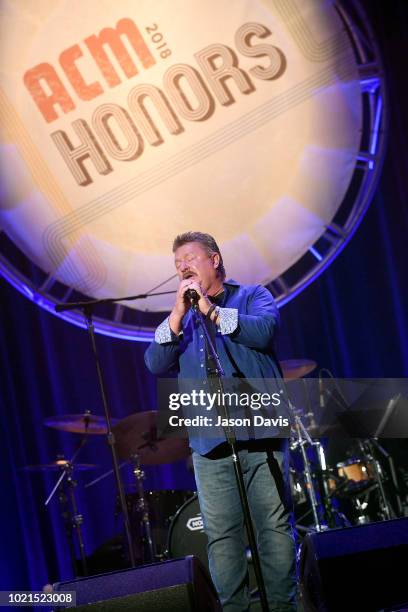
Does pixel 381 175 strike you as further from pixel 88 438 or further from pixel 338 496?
pixel 88 438

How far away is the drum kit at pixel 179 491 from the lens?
3906 mm

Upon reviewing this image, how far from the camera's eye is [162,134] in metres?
4.50

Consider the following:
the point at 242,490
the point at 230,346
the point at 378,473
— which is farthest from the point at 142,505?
the point at 242,490

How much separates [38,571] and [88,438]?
2.82 ft

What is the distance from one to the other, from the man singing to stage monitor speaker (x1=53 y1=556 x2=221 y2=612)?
444 millimetres

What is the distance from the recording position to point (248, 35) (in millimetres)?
4496

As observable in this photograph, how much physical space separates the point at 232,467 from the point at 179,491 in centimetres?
200

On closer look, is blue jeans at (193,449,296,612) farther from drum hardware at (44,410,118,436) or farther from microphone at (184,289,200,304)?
drum hardware at (44,410,118,436)

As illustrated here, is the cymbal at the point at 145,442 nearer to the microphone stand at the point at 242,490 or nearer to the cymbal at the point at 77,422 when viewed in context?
the cymbal at the point at 77,422

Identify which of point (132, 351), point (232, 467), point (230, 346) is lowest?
point (232, 467)

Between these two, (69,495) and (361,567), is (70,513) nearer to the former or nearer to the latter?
(69,495)

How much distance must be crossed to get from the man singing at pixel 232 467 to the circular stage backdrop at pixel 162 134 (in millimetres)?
1915

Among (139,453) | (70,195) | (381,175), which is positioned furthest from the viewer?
(381,175)

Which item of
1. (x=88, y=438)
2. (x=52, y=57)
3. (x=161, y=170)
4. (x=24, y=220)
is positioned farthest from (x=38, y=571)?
(x=52, y=57)
